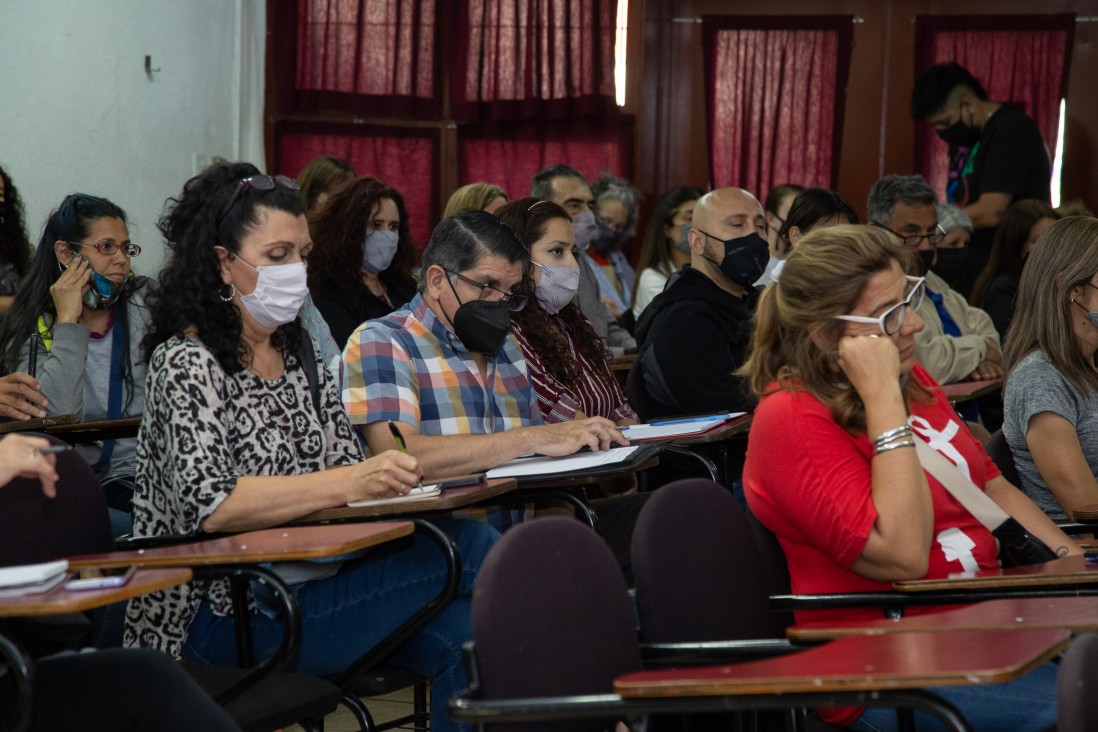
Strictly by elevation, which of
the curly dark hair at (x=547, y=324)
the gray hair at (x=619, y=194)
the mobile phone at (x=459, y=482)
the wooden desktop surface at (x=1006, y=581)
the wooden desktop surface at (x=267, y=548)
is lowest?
the wooden desktop surface at (x=1006, y=581)

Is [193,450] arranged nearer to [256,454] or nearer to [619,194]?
[256,454]

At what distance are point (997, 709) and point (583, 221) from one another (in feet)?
13.8

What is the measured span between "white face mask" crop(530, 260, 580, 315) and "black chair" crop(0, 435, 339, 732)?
183cm

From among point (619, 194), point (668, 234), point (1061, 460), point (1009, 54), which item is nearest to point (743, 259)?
point (1061, 460)

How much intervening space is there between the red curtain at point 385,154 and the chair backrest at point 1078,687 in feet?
19.7

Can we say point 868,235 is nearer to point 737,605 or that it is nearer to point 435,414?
point 737,605

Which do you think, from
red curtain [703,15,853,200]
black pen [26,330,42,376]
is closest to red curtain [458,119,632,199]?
red curtain [703,15,853,200]

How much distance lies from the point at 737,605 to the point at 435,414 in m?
1.23

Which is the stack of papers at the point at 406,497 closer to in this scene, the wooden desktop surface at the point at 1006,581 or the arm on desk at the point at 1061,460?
the wooden desktop surface at the point at 1006,581

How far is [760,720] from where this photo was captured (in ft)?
8.01

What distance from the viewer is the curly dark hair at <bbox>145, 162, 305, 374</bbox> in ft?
9.01

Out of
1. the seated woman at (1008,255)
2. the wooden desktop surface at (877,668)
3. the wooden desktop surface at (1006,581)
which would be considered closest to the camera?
the wooden desktop surface at (877,668)

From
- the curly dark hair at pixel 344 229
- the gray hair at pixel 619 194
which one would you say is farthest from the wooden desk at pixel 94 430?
the gray hair at pixel 619 194

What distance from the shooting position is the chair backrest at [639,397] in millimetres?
4297
